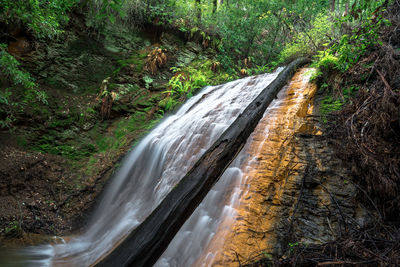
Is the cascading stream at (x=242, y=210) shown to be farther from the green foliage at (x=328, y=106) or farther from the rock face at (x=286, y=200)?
the green foliage at (x=328, y=106)

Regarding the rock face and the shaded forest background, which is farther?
the shaded forest background

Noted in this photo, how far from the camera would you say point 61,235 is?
404 cm

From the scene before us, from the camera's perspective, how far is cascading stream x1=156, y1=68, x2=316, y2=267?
8.26ft

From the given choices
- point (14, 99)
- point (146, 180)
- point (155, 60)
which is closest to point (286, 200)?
point (146, 180)

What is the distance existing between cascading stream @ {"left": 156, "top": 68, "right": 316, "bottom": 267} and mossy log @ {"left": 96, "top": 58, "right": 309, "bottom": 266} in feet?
3.00

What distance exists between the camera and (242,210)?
2869 mm

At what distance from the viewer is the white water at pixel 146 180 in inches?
136

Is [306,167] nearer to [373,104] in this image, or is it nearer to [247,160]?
[247,160]

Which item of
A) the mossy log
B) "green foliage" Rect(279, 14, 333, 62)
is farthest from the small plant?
"green foliage" Rect(279, 14, 333, 62)

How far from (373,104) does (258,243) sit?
8.57 ft

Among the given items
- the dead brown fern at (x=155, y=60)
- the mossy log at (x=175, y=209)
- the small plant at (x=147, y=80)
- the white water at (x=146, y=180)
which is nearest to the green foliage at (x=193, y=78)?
the dead brown fern at (x=155, y=60)

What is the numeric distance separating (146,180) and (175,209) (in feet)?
10.3

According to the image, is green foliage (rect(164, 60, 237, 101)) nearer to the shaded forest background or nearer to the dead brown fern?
the shaded forest background

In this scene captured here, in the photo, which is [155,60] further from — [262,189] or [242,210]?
[242,210]
